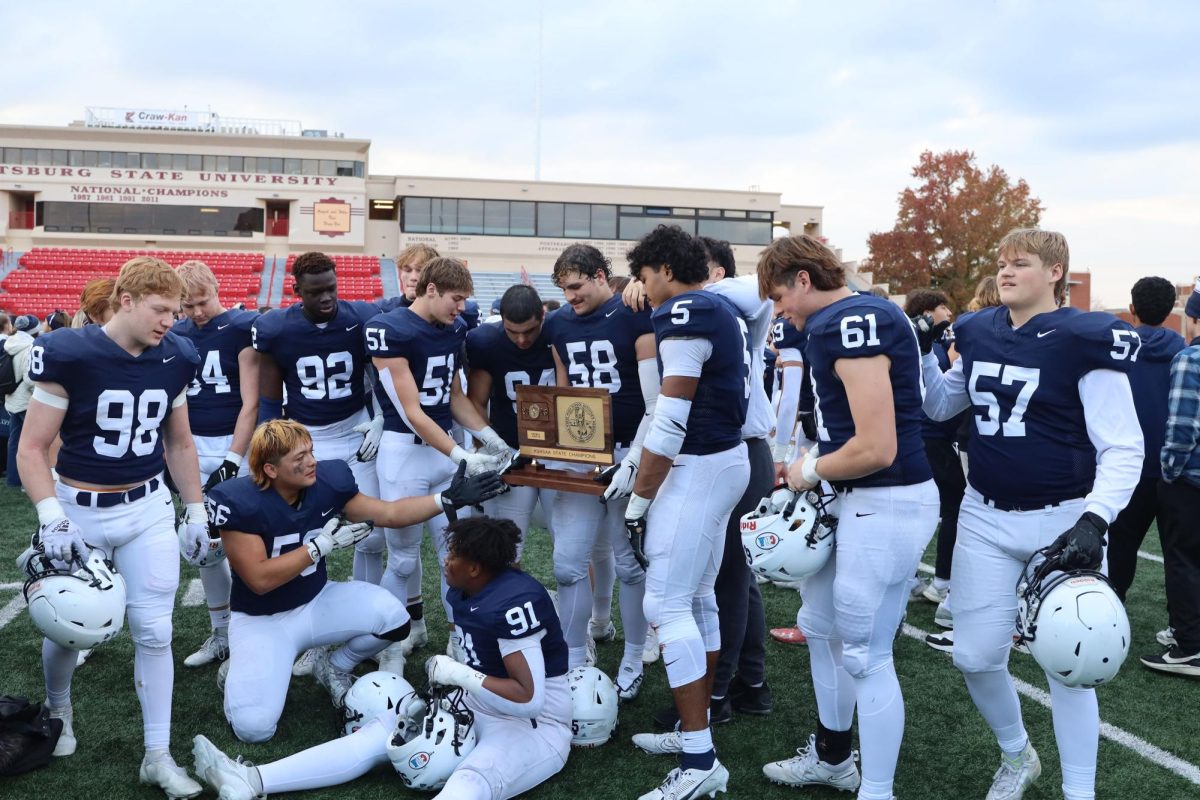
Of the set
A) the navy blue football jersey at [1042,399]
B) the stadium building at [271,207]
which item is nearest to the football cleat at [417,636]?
the navy blue football jersey at [1042,399]

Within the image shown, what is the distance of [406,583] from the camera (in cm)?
485

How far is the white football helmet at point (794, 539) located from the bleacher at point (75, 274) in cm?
2883

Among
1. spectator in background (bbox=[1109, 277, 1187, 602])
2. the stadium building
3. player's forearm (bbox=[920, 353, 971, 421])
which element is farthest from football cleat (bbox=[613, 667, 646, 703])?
the stadium building

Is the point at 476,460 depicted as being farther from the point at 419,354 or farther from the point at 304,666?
the point at 304,666

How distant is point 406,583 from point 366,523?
88 cm

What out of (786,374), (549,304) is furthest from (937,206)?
(786,374)

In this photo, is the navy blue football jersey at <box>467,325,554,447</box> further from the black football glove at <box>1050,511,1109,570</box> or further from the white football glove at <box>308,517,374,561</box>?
the black football glove at <box>1050,511,1109,570</box>

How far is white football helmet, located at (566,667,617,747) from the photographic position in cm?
381

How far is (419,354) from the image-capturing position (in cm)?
454

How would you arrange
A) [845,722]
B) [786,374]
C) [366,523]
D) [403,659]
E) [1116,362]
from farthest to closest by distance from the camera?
[786,374] < [403,659] < [366,523] < [845,722] < [1116,362]

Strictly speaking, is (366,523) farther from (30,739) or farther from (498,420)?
(30,739)

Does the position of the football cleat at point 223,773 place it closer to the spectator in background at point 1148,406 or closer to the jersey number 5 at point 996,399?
the jersey number 5 at point 996,399

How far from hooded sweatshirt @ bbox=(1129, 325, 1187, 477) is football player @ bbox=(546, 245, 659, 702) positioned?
3160 mm

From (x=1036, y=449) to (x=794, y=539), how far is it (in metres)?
0.87
